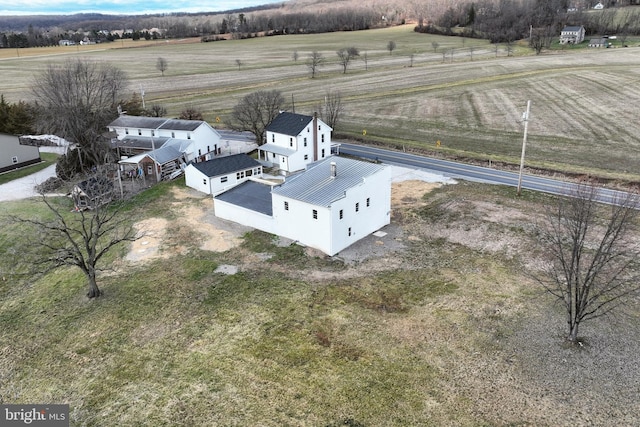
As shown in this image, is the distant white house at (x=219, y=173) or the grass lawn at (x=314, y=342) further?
the distant white house at (x=219, y=173)

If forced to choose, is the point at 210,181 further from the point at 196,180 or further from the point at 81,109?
the point at 81,109

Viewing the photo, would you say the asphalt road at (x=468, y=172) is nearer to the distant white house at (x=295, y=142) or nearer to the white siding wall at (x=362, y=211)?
the distant white house at (x=295, y=142)

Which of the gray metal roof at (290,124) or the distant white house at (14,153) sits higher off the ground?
the gray metal roof at (290,124)

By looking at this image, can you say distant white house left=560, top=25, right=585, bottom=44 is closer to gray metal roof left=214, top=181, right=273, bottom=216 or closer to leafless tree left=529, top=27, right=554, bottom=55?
leafless tree left=529, top=27, right=554, bottom=55

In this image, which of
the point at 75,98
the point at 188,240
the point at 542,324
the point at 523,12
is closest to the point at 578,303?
the point at 542,324

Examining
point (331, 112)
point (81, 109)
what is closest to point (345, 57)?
point (331, 112)

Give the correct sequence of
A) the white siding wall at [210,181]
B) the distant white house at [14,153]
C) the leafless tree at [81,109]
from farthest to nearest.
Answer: the leafless tree at [81,109] → the distant white house at [14,153] → the white siding wall at [210,181]

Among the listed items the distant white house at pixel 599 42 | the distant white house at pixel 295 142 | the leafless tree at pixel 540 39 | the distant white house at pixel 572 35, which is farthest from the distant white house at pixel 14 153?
the distant white house at pixel 572 35

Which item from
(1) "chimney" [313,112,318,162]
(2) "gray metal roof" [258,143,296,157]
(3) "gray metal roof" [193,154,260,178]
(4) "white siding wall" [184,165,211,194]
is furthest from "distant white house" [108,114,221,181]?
(1) "chimney" [313,112,318,162]
